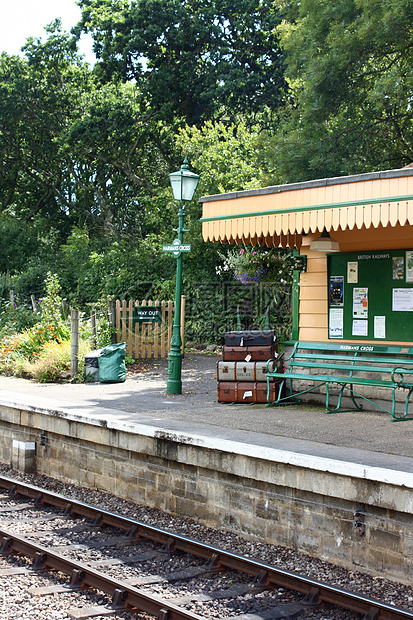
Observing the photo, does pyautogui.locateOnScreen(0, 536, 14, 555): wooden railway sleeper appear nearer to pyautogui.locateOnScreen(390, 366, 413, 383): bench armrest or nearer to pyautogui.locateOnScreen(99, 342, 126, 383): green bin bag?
pyautogui.locateOnScreen(390, 366, 413, 383): bench armrest

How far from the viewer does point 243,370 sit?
402 inches

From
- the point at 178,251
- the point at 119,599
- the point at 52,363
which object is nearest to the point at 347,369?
the point at 178,251

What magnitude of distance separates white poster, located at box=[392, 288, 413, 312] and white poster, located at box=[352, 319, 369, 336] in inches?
20.8

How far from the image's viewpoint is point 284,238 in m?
11.7

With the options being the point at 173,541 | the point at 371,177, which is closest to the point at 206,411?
the point at 173,541

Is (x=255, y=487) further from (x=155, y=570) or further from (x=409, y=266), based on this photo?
(x=409, y=266)

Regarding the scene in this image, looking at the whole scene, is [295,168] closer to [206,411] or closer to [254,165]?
[254,165]

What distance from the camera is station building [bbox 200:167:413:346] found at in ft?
29.1

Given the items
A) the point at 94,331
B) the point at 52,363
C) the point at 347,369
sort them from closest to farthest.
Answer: the point at 347,369
the point at 52,363
the point at 94,331

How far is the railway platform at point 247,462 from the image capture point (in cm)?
550

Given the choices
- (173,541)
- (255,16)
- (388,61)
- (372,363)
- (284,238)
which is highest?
(255,16)

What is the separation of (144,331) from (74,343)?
388 centimetres

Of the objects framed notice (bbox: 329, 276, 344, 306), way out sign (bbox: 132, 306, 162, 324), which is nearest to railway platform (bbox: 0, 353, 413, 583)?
framed notice (bbox: 329, 276, 344, 306)

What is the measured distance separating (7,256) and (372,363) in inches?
947
